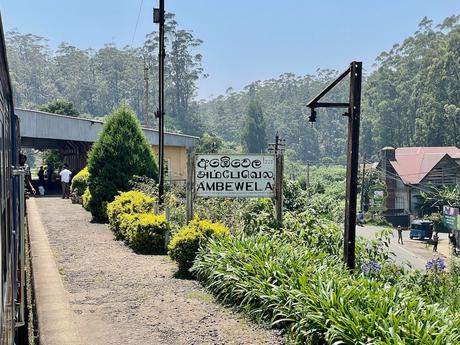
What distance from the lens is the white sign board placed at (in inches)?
383

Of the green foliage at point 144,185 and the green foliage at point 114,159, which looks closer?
the green foliage at point 144,185

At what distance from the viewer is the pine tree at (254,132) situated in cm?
10725

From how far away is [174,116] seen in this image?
397 feet

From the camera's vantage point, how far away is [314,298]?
5098mm

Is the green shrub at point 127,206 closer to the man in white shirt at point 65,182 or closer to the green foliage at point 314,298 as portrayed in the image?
the green foliage at point 314,298

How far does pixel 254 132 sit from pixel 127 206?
3776 inches

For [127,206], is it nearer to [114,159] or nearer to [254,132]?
[114,159]

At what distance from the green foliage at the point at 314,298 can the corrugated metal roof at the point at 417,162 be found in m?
45.6

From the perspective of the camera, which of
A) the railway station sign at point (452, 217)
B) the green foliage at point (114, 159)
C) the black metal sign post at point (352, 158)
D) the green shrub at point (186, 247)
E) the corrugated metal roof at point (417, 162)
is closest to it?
the black metal sign post at point (352, 158)

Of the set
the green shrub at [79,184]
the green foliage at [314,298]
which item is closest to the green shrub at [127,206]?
the green foliage at [314,298]

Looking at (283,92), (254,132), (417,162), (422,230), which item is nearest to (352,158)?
(422,230)

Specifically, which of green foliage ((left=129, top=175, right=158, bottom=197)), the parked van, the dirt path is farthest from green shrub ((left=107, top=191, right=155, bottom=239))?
the parked van

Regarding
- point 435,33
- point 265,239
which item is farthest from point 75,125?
point 435,33

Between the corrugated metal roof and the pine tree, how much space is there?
5372 cm
